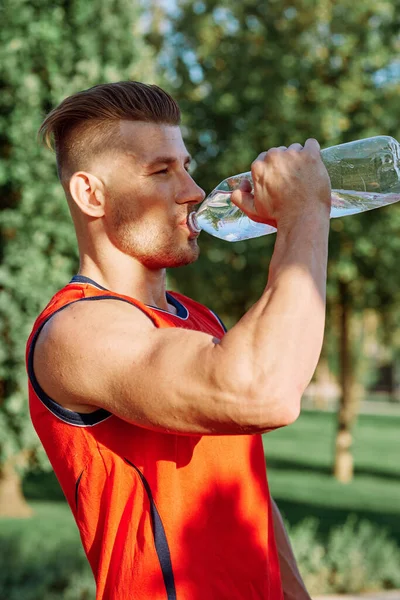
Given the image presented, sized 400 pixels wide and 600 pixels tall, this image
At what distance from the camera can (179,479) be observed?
1.87m

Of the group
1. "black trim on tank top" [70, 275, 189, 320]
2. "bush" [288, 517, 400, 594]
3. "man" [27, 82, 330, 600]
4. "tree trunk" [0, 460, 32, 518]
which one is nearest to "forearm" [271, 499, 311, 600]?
"man" [27, 82, 330, 600]

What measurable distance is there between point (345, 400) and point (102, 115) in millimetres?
14877

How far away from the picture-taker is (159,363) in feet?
5.39

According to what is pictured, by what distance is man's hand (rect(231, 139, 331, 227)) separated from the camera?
1743mm

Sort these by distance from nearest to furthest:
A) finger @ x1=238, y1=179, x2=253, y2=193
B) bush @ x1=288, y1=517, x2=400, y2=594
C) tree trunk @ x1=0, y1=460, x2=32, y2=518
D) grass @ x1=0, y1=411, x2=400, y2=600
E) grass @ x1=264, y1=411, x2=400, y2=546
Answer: finger @ x1=238, y1=179, x2=253, y2=193, grass @ x1=0, y1=411, x2=400, y2=600, bush @ x1=288, y1=517, x2=400, y2=594, tree trunk @ x1=0, y1=460, x2=32, y2=518, grass @ x1=264, y1=411, x2=400, y2=546

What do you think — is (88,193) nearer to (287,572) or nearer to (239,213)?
(239,213)

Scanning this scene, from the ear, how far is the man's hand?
45cm

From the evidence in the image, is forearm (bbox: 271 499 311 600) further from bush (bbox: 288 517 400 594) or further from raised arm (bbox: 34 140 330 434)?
bush (bbox: 288 517 400 594)

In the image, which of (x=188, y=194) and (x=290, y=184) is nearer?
(x=290, y=184)

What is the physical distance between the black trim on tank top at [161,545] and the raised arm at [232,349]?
22 cm

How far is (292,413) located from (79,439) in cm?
53

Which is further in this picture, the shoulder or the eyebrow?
the shoulder

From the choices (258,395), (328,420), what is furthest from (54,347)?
(328,420)

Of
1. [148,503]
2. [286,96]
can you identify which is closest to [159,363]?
[148,503]
